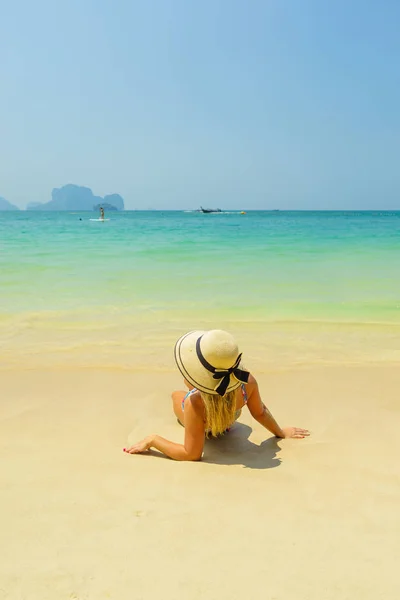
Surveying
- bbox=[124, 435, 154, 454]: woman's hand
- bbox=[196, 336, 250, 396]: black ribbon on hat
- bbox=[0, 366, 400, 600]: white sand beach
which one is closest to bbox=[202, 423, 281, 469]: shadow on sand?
bbox=[0, 366, 400, 600]: white sand beach

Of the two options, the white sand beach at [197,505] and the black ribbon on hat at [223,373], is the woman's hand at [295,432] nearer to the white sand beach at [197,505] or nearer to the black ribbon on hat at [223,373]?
the white sand beach at [197,505]

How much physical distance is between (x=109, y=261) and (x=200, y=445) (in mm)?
11842

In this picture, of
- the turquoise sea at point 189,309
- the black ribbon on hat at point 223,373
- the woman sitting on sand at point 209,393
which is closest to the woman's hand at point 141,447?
the woman sitting on sand at point 209,393

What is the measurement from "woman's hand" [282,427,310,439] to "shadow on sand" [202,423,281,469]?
0.30ft

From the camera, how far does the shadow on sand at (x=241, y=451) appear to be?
2852 mm

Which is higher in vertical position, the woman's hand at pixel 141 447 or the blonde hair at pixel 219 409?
the blonde hair at pixel 219 409

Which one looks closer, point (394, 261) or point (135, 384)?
point (135, 384)

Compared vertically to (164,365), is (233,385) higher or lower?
higher

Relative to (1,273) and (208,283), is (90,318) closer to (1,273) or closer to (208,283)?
(208,283)

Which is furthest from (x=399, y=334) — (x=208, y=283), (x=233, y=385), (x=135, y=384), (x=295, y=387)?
(x=208, y=283)

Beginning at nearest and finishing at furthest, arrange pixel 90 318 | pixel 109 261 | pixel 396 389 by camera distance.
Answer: pixel 396 389, pixel 90 318, pixel 109 261

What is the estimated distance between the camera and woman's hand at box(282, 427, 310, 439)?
321 cm

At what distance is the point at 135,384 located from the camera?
168 inches

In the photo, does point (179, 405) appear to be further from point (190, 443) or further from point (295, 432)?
point (295, 432)
